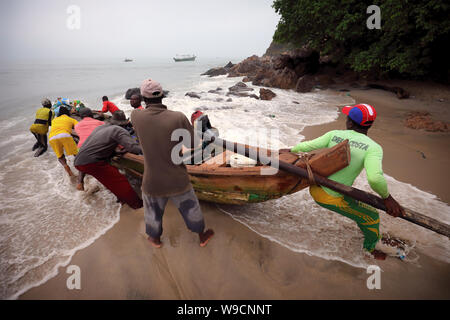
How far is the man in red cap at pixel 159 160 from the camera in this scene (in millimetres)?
1853

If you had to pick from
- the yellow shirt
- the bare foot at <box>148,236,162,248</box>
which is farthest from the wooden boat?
the yellow shirt

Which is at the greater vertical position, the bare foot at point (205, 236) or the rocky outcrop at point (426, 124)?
the rocky outcrop at point (426, 124)

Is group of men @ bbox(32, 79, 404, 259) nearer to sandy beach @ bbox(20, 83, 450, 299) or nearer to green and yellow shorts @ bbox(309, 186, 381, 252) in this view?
green and yellow shorts @ bbox(309, 186, 381, 252)

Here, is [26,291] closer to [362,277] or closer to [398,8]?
[362,277]

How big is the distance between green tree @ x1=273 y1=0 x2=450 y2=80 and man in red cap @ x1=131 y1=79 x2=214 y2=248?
42.3ft

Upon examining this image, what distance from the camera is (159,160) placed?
202 cm

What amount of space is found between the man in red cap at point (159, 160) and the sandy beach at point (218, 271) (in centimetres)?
53

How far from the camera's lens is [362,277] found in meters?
2.46

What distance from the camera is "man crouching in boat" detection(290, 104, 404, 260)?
6.25 ft

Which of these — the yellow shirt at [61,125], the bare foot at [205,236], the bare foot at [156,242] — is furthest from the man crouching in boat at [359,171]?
the yellow shirt at [61,125]

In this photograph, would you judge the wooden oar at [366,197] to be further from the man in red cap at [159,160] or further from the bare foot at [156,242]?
the bare foot at [156,242]

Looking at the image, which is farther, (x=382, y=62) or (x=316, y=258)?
(x=382, y=62)

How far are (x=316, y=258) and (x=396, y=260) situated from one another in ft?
3.51
